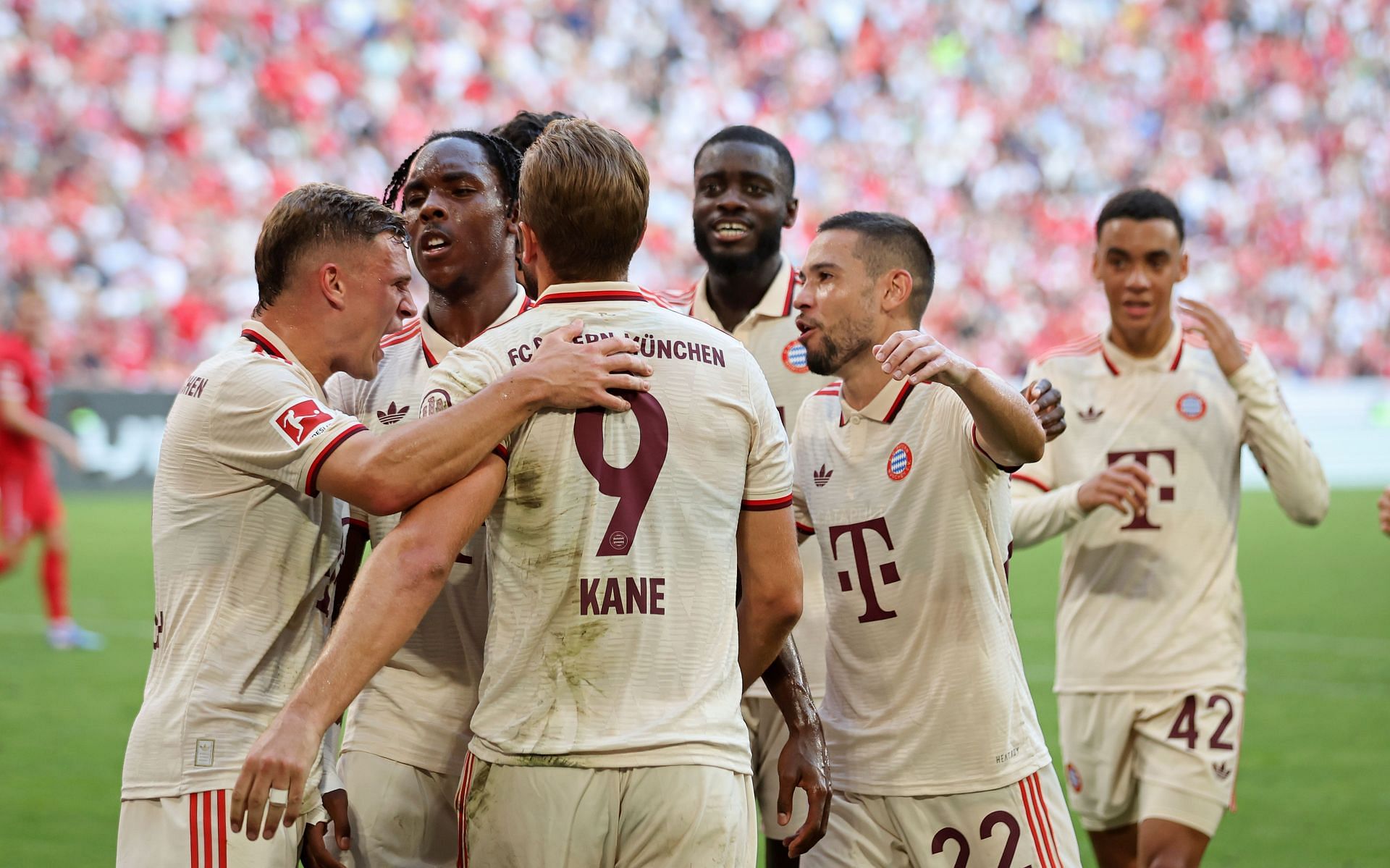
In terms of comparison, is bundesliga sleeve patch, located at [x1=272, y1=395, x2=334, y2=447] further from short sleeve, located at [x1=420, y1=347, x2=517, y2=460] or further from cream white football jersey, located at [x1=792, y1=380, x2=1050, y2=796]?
cream white football jersey, located at [x1=792, y1=380, x2=1050, y2=796]

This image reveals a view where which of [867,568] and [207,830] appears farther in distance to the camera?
[867,568]

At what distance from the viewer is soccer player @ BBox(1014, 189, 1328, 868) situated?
5352mm

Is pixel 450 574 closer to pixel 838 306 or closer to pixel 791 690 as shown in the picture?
pixel 791 690

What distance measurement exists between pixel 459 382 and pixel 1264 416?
11.7 ft

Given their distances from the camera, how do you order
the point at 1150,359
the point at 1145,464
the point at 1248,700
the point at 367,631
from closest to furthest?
the point at 367,631 → the point at 1145,464 → the point at 1150,359 → the point at 1248,700

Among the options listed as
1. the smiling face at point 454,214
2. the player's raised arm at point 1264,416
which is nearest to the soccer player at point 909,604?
the smiling face at point 454,214

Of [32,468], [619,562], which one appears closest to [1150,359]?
[619,562]

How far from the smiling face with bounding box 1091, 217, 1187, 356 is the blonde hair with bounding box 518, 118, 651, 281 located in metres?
3.14

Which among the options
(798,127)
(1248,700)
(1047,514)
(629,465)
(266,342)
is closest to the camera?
(629,465)

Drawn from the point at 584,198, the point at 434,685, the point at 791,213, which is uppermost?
the point at 791,213

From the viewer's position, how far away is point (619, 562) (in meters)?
2.95

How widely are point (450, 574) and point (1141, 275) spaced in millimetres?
3213

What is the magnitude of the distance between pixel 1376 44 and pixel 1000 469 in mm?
32306

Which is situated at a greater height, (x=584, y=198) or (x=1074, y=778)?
(x=584, y=198)
